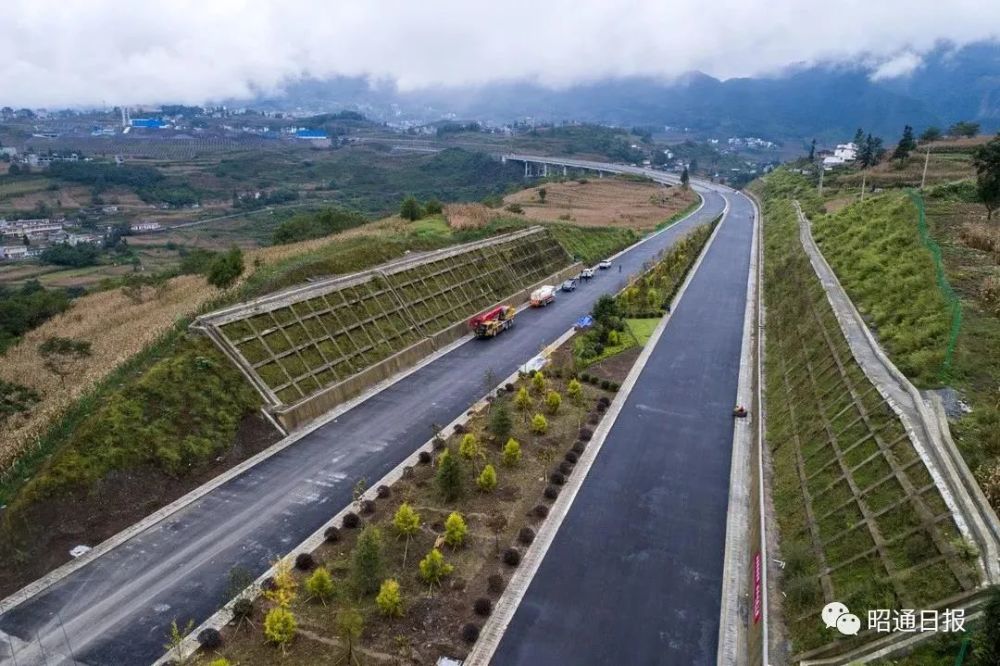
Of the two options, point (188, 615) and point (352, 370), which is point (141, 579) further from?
point (352, 370)

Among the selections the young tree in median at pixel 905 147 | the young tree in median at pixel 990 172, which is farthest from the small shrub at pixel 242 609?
the young tree in median at pixel 905 147

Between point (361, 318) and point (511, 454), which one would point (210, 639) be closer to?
point (511, 454)

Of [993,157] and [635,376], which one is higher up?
[993,157]

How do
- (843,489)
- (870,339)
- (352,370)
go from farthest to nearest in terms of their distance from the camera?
1. (352,370)
2. (870,339)
3. (843,489)

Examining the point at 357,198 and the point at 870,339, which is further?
the point at 357,198

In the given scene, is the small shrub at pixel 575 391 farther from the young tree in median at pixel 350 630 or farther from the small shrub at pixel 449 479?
the young tree in median at pixel 350 630

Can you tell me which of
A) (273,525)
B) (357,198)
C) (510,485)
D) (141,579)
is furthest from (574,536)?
(357,198)

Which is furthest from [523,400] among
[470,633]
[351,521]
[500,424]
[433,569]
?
[470,633]
